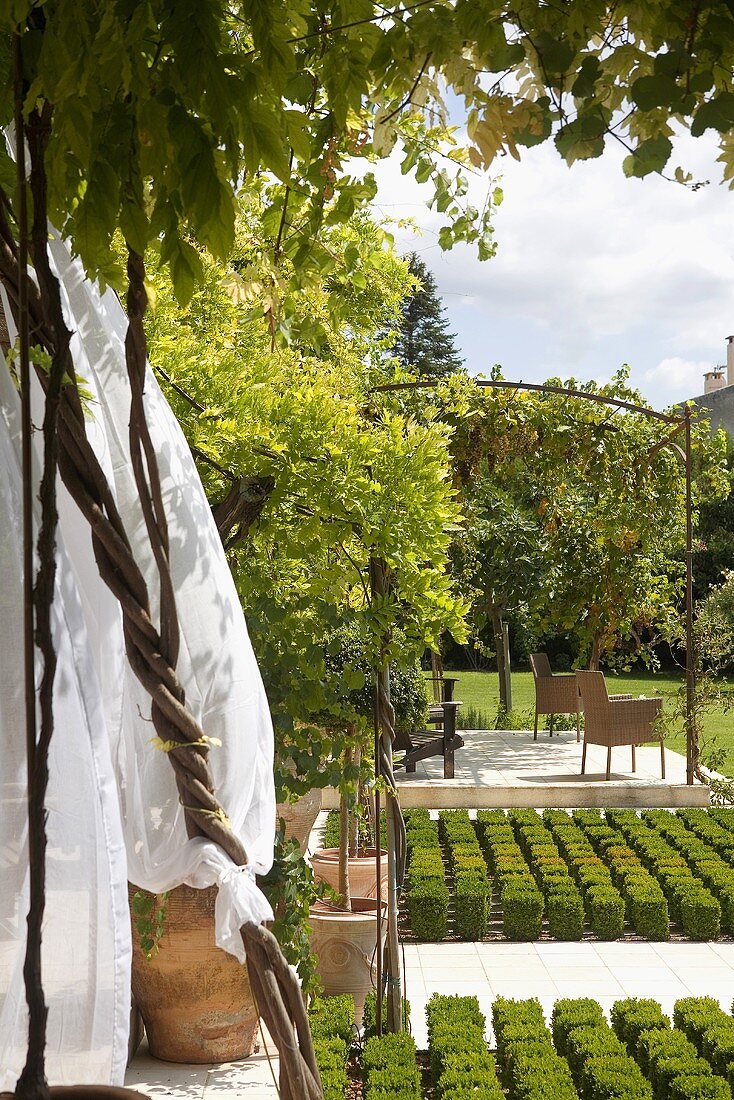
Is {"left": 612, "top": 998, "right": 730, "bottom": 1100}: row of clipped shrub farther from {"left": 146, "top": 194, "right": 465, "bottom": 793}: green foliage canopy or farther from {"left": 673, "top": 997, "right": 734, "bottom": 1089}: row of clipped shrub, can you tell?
{"left": 146, "top": 194, "right": 465, "bottom": 793}: green foliage canopy

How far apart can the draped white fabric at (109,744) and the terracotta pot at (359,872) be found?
4.08 meters

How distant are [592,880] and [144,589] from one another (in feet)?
19.4

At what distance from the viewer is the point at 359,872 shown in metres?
6.12

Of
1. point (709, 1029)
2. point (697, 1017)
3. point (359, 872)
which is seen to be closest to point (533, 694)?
point (359, 872)

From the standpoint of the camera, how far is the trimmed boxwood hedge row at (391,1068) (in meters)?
3.60

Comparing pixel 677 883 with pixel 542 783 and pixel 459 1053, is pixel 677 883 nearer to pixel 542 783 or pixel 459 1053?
pixel 459 1053

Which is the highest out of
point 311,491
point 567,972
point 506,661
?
point 311,491

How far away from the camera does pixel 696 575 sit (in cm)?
2394

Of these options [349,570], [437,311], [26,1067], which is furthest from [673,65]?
[437,311]

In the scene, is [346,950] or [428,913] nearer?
[346,950]

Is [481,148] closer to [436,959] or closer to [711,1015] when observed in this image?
[711,1015]

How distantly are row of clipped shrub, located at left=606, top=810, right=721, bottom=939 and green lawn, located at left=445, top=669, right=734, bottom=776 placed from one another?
574cm

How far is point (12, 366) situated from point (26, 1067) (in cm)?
109

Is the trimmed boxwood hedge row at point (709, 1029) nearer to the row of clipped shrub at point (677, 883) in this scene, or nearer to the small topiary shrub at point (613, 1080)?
the small topiary shrub at point (613, 1080)
